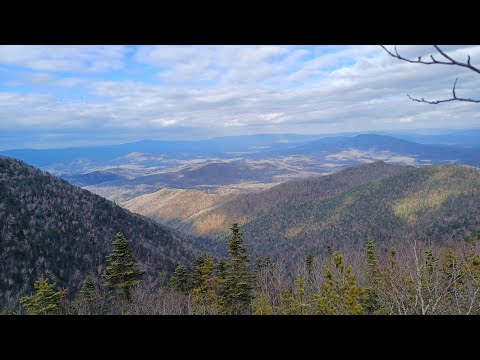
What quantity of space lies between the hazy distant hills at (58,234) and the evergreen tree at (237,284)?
13.5 meters

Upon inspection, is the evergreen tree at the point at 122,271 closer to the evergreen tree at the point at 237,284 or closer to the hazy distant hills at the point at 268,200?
the evergreen tree at the point at 237,284

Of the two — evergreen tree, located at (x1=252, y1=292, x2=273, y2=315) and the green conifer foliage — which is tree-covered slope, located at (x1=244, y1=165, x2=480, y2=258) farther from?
the green conifer foliage

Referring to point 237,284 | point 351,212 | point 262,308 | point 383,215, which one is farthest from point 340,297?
point 351,212

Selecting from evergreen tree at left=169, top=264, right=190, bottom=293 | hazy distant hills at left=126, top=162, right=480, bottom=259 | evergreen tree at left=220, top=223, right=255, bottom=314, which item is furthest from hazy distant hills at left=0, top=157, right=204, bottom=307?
hazy distant hills at left=126, top=162, right=480, bottom=259

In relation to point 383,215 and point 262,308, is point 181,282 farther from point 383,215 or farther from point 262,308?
point 383,215

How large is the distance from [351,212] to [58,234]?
2810 inches

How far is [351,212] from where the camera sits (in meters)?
89.2

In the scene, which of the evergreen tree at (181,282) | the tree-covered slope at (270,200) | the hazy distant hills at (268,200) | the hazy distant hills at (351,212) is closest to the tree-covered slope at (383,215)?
the hazy distant hills at (351,212)

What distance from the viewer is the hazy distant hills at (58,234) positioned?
27547 mm

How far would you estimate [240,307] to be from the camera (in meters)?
14.4
